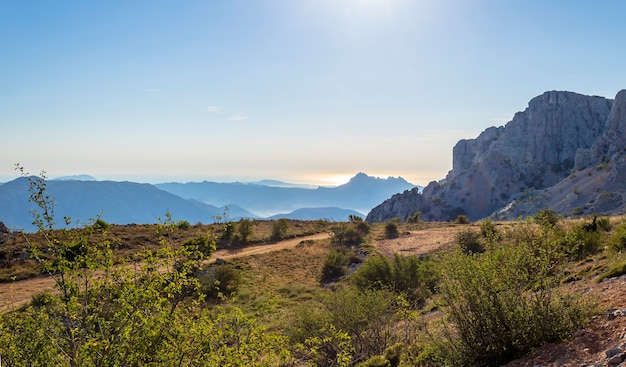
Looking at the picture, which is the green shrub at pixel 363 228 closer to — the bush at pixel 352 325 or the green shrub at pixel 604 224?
the green shrub at pixel 604 224

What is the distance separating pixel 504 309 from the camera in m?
8.38

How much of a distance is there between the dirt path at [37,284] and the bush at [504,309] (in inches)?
316

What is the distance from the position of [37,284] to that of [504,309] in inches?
1045

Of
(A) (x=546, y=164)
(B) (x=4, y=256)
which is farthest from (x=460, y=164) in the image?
(B) (x=4, y=256)

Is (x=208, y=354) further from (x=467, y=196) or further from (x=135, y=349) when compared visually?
(x=467, y=196)

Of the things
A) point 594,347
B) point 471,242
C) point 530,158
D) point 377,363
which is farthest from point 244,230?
point 530,158

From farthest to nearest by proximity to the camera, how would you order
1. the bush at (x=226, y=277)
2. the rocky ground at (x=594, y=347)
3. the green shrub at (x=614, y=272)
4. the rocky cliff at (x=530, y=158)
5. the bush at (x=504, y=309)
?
the rocky cliff at (x=530, y=158) → the bush at (x=226, y=277) → the green shrub at (x=614, y=272) → the bush at (x=504, y=309) → the rocky ground at (x=594, y=347)

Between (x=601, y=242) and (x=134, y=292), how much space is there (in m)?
19.8

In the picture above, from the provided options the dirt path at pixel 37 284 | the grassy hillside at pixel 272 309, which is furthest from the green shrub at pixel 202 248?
the dirt path at pixel 37 284

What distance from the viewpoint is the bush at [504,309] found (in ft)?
26.6

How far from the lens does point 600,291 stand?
10.1 meters

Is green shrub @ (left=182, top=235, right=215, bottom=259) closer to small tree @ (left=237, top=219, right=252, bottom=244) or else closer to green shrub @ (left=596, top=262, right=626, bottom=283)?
green shrub @ (left=596, top=262, right=626, bottom=283)

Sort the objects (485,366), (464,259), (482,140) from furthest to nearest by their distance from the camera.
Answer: (482,140) < (464,259) < (485,366)

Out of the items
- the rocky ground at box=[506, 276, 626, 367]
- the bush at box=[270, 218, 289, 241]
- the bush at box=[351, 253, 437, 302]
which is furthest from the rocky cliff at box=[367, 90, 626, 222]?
the rocky ground at box=[506, 276, 626, 367]
